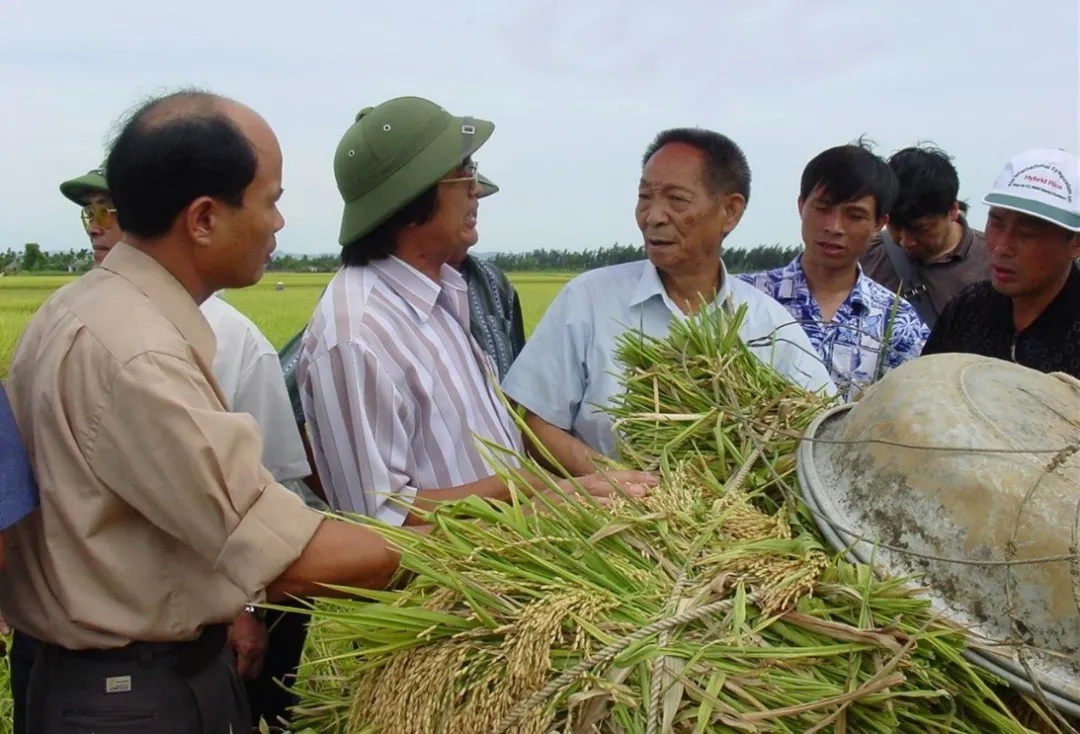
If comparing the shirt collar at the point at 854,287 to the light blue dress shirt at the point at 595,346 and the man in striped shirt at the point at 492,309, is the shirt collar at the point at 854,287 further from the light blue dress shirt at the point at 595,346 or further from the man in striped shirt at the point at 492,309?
the man in striped shirt at the point at 492,309

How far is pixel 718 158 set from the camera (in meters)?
3.16

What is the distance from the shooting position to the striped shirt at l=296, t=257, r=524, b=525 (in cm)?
247

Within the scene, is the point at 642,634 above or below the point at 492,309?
below

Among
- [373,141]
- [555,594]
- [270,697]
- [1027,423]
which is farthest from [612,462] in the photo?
[270,697]

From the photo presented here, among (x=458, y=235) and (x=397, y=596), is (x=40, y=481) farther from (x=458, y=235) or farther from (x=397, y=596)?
(x=458, y=235)

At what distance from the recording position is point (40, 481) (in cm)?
166

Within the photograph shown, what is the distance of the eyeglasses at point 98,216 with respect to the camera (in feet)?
10.7

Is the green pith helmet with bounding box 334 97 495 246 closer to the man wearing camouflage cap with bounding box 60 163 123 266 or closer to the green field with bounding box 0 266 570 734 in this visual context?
the man wearing camouflage cap with bounding box 60 163 123 266

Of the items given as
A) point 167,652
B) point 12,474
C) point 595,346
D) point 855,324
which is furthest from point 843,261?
point 12,474

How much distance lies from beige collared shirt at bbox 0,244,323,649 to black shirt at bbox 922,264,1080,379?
2.30m

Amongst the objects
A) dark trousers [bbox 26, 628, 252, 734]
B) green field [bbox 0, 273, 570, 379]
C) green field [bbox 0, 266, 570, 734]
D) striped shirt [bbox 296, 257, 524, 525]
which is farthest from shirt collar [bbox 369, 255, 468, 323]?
green field [bbox 0, 273, 570, 379]

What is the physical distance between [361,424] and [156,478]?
0.89 meters

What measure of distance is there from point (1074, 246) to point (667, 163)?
129cm

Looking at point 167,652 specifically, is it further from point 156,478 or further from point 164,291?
point 164,291
